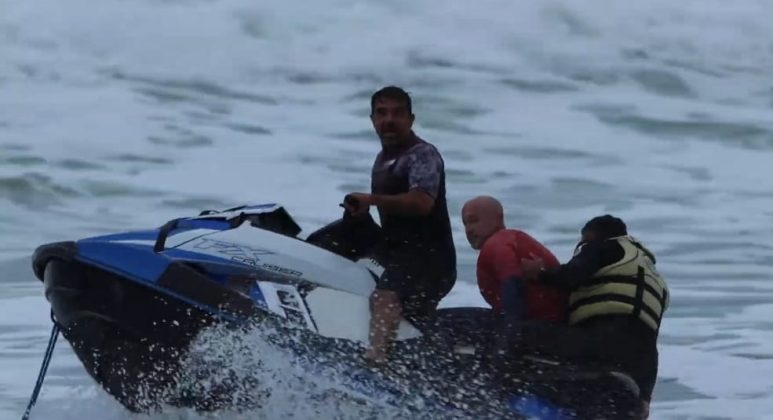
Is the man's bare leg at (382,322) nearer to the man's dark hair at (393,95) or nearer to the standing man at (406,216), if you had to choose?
the standing man at (406,216)

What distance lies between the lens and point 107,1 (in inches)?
941

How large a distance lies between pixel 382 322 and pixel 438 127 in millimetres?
14753

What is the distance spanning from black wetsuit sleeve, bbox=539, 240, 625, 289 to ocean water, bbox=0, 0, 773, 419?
7.70ft

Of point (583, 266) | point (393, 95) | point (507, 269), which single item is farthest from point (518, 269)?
point (393, 95)

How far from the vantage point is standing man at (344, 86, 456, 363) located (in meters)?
5.50

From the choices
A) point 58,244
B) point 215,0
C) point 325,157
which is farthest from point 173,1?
point 58,244

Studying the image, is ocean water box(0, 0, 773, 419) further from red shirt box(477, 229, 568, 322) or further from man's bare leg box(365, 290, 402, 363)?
man's bare leg box(365, 290, 402, 363)

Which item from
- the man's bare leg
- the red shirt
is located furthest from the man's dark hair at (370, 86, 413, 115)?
the man's bare leg

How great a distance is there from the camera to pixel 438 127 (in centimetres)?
2012

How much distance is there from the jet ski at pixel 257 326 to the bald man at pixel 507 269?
0.49ft

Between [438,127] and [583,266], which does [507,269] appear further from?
[438,127]

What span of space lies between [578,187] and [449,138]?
9.39 feet

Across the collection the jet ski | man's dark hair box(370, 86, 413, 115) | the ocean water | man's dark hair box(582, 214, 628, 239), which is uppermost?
the ocean water

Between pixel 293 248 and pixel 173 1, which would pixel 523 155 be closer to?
pixel 173 1
